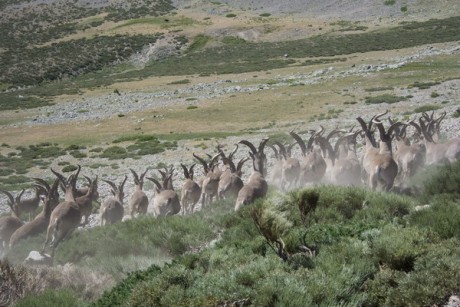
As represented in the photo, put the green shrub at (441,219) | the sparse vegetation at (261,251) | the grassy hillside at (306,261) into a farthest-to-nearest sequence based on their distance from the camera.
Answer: the green shrub at (441,219) → the sparse vegetation at (261,251) → the grassy hillside at (306,261)

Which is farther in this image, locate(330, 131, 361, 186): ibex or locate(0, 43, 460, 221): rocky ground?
locate(0, 43, 460, 221): rocky ground


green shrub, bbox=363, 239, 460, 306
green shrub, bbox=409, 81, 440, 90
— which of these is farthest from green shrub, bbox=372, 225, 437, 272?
green shrub, bbox=409, 81, 440, 90

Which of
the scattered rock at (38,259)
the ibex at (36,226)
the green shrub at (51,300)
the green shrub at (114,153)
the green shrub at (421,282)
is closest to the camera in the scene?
the green shrub at (421,282)

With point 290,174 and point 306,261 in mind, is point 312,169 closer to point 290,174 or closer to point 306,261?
point 290,174

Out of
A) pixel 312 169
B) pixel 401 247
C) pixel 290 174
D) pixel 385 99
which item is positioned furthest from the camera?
pixel 385 99

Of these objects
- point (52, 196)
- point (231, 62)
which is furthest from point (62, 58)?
point (52, 196)

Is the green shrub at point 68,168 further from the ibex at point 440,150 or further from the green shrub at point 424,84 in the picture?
the green shrub at point 424,84

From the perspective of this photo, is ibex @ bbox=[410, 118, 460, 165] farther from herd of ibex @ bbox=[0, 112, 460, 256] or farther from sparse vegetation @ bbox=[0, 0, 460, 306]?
sparse vegetation @ bbox=[0, 0, 460, 306]

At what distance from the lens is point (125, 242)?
490 inches

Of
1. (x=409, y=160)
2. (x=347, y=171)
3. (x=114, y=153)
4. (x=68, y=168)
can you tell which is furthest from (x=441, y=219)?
(x=114, y=153)

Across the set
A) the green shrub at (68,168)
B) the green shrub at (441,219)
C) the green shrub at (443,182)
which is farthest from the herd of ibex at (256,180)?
the green shrub at (68,168)

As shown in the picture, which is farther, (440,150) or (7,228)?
(440,150)

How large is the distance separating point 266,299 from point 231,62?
272ft

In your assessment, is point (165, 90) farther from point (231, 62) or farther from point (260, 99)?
point (231, 62)
